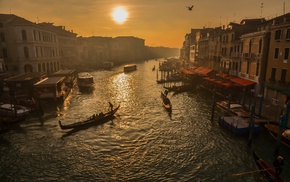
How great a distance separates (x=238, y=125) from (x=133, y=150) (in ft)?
44.5

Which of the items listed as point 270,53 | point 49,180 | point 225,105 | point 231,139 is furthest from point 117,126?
point 270,53

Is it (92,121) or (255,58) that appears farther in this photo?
(255,58)

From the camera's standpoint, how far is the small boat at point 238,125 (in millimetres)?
24328

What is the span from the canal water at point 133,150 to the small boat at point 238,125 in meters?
0.76

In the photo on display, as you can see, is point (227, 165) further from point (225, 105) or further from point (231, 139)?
point (225, 105)

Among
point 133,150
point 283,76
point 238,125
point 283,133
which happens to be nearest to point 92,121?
point 133,150

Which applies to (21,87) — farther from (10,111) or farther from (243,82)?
(243,82)

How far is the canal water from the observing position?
18312 mm

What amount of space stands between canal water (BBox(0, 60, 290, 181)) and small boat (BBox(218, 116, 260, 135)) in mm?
760

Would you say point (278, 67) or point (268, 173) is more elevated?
point (278, 67)

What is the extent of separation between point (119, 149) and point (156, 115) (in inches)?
480

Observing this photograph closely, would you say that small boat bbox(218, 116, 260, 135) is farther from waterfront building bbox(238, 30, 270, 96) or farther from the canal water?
waterfront building bbox(238, 30, 270, 96)

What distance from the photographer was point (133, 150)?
879 inches

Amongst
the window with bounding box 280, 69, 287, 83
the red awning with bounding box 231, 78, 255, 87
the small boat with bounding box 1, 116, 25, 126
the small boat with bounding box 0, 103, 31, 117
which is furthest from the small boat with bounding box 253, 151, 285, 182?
the small boat with bounding box 0, 103, 31, 117
